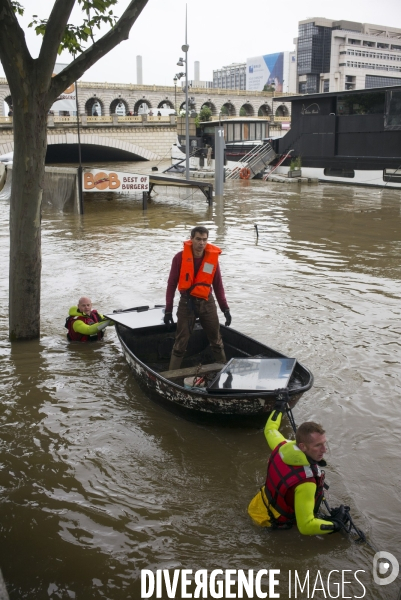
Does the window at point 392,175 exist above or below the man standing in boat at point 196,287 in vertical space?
above

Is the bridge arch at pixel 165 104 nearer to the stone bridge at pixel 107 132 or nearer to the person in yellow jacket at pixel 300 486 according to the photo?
the stone bridge at pixel 107 132

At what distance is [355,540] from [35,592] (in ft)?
8.12

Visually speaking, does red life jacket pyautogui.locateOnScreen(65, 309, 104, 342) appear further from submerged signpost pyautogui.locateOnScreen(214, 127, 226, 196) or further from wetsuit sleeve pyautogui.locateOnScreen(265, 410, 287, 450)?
submerged signpost pyautogui.locateOnScreen(214, 127, 226, 196)

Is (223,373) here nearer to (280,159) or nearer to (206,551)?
(206,551)

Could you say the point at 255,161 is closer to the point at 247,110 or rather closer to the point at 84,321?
the point at 84,321

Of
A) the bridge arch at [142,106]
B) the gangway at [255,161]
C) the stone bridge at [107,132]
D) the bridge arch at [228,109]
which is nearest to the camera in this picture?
the gangway at [255,161]

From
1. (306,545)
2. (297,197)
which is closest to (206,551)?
(306,545)

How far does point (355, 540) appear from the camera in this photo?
4.63m

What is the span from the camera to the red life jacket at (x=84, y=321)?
8883 mm


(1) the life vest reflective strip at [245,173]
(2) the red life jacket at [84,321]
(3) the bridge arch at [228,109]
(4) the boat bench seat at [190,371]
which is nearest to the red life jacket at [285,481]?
(4) the boat bench seat at [190,371]

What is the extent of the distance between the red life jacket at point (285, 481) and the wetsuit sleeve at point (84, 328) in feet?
15.2

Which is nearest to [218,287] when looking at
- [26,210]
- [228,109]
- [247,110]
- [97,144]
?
[26,210]

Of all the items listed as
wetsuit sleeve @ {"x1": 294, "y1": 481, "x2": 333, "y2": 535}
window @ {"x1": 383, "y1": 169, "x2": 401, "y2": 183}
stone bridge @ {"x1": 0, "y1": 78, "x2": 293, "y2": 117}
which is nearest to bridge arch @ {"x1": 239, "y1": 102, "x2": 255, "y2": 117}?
stone bridge @ {"x1": 0, "y1": 78, "x2": 293, "y2": 117}

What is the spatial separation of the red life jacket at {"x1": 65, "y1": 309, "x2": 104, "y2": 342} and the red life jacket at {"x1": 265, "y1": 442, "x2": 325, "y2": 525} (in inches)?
193
